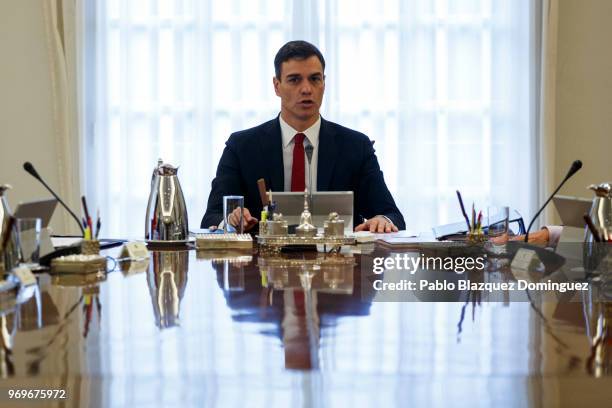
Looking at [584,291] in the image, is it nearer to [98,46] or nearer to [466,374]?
[466,374]

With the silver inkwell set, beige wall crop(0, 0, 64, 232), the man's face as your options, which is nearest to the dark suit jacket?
the man's face

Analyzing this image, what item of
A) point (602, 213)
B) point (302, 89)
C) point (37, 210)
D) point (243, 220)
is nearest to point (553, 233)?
point (602, 213)

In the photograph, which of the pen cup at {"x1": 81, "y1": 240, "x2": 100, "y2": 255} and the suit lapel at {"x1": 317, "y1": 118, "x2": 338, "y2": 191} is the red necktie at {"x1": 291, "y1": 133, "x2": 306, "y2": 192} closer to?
the suit lapel at {"x1": 317, "y1": 118, "x2": 338, "y2": 191}

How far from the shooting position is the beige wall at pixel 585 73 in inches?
235

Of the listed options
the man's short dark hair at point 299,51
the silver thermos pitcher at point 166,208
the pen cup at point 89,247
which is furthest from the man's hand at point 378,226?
the pen cup at point 89,247

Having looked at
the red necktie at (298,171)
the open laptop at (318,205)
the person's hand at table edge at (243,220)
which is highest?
the red necktie at (298,171)

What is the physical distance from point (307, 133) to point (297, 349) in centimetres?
334

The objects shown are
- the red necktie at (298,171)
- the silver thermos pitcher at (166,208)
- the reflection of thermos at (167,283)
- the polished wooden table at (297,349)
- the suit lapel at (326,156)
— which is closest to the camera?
the polished wooden table at (297,349)

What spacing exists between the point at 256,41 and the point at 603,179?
8.63 feet

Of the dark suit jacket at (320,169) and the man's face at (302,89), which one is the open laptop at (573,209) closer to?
the dark suit jacket at (320,169)

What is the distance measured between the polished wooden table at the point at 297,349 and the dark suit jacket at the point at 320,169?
2.44m

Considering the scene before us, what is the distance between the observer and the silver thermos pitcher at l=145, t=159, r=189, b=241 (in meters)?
3.17

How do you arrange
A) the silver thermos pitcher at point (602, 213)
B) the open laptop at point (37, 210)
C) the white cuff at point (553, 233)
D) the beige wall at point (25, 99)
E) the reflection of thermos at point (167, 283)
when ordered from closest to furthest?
the reflection of thermos at point (167, 283), the silver thermos pitcher at point (602, 213), the open laptop at point (37, 210), the white cuff at point (553, 233), the beige wall at point (25, 99)

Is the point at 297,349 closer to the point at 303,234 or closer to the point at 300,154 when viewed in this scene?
the point at 303,234
